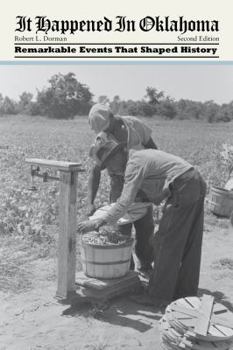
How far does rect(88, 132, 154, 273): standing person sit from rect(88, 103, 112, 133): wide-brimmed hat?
0.23ft

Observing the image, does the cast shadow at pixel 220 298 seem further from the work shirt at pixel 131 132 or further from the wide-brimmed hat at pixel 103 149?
the wide-brimmed hat at pixel 103 149

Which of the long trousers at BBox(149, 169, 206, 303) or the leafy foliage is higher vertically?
the leafy foliage

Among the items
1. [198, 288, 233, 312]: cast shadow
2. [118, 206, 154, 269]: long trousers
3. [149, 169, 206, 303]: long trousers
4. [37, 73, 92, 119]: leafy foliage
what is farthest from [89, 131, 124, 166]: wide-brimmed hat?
[37, 73, 92, 119]: leafy foliage

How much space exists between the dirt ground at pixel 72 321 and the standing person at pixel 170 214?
0.32m

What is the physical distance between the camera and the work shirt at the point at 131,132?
14.0 feet

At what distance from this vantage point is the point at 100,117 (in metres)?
4.10

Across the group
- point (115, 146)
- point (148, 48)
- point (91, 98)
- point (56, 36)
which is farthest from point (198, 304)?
point (91, 98)

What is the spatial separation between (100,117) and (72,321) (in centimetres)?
174

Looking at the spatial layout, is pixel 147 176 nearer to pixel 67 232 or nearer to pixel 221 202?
pixel 67 232

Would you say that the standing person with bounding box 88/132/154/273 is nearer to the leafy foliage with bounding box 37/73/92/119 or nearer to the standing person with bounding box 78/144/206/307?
the standing person with bounding box 78/144/206/307

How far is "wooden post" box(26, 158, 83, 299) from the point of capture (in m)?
3.68

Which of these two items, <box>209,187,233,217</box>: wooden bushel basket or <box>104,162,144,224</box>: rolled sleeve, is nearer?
<box>104,162,144,224</box>: rolled sleeve

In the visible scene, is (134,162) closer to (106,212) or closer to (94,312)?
(106,212)

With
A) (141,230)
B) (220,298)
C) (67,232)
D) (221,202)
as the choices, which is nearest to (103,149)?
(67,232)
